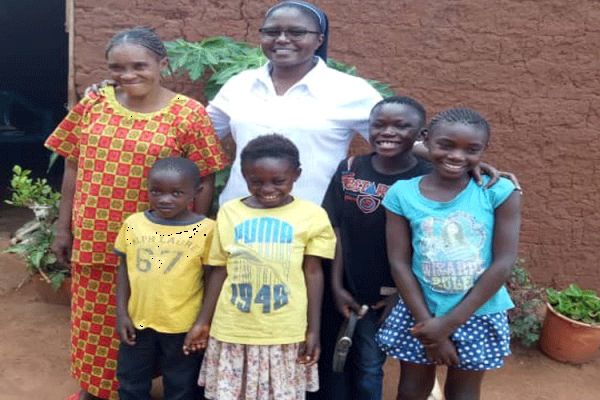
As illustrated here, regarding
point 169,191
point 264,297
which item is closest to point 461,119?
point 264,297

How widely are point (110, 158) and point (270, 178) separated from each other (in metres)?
0.66

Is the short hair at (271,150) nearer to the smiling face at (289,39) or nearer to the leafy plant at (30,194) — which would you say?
the smiling face at (289,39)

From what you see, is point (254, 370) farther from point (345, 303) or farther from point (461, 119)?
point (461, 119)

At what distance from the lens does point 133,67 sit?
2.14 meters

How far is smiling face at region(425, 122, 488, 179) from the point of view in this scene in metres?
1.83

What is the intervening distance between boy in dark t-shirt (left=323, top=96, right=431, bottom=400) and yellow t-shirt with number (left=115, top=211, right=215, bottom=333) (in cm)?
48

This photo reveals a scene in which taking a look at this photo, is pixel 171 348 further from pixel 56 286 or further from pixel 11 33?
pixel 11 33

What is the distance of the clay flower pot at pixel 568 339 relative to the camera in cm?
334

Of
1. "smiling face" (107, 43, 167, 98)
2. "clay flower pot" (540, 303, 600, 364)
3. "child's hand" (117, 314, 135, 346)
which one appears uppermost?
"smiling face" (107, 43, 167, 98)

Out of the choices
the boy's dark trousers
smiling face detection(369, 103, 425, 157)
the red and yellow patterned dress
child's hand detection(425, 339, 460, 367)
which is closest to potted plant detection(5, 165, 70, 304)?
the red and yellow patterned dress

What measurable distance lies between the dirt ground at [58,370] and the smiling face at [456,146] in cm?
157

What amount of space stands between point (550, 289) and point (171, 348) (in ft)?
8.26

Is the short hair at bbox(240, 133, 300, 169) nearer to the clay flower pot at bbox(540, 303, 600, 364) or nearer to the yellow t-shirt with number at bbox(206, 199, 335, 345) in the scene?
the yellow t-shirt with number at bbox(206, 199, 335, 345)

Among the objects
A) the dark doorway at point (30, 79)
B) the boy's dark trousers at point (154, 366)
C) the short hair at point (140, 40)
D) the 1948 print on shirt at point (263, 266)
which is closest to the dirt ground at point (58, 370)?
the boy's dark trousers at point (154, 366)
